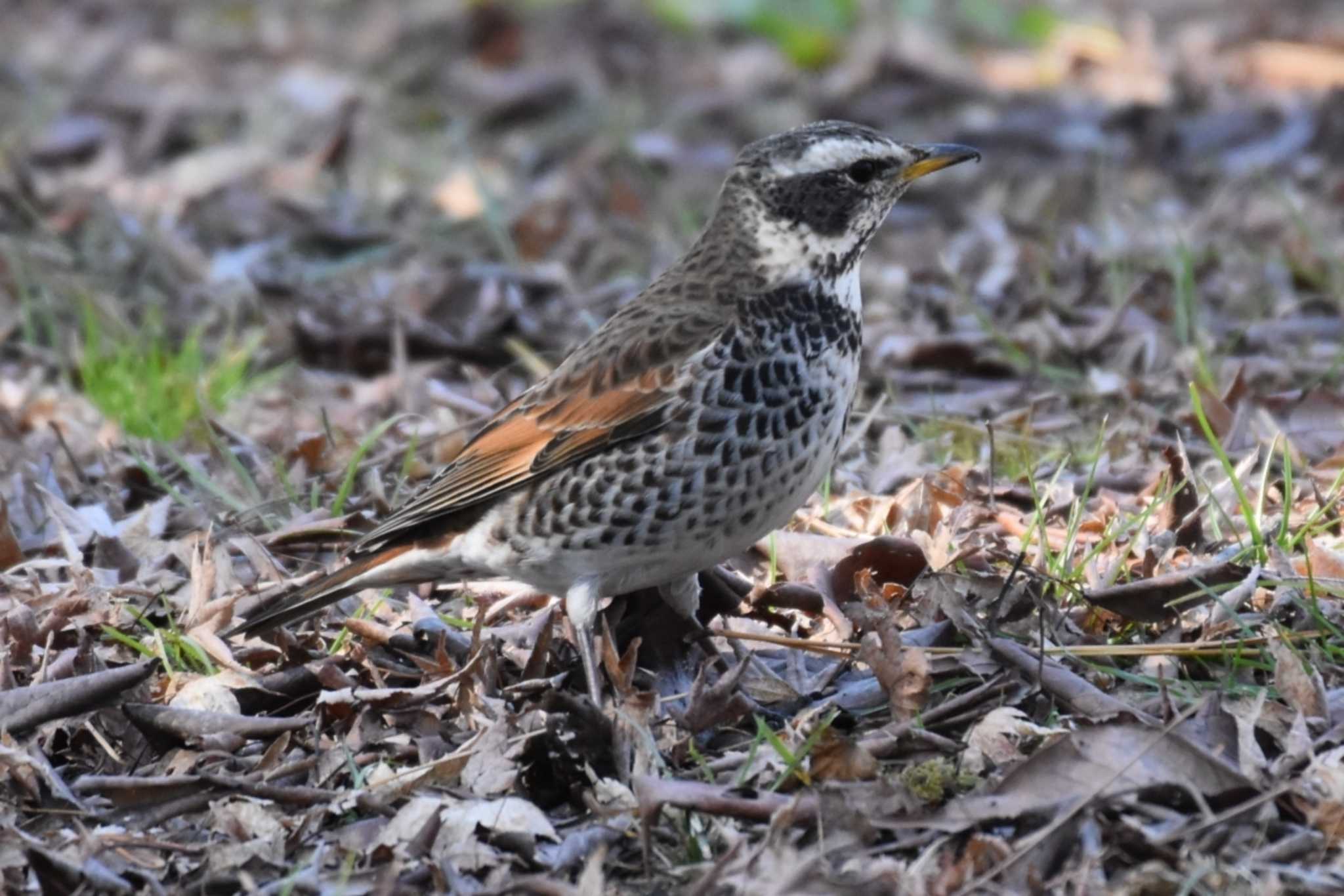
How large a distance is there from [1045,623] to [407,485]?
271 cm

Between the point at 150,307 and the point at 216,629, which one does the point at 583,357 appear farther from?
the point at 150,307

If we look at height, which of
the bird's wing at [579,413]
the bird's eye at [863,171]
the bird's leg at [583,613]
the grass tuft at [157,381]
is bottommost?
the bird's leg at [583,613]

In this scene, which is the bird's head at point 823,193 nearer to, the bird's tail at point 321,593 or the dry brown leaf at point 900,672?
the dry brown leaf at point 900,672

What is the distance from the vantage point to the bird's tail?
213 inches

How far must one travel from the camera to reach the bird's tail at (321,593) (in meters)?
5.40

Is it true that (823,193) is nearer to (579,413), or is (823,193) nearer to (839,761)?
(579,413)

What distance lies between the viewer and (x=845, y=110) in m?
12.1

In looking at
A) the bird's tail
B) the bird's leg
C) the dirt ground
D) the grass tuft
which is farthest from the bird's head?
the grass tuft

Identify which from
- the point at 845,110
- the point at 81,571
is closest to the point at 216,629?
the point at 81,571

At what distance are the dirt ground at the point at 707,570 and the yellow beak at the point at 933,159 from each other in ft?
2.97

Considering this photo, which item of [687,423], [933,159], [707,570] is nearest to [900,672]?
[687,423]

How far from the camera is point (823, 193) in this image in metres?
5.54

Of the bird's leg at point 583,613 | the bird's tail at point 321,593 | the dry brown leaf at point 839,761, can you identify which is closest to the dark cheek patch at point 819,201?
the bird's leg at point 583,613

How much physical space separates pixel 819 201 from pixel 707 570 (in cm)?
119
